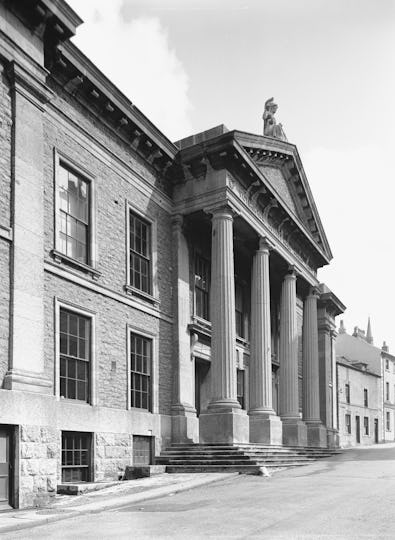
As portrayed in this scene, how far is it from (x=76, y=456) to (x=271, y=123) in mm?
16971

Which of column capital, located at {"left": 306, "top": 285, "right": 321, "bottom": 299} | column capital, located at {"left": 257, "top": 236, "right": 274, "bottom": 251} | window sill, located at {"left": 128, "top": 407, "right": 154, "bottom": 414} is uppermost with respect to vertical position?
column capital, located at {"left": 257, "top": 236, "right": 274, "bottom": 251}

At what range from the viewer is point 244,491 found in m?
15.1

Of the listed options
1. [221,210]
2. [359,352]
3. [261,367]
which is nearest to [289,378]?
[261,367]

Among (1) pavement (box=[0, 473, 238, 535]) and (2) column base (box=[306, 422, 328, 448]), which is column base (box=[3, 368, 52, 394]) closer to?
(1) pavement (box=[0, 473, 238, 535])

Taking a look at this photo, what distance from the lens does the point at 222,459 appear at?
64.9 feet

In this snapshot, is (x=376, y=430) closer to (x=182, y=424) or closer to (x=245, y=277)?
(x=245, y=277)

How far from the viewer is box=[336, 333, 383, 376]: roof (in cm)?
6825

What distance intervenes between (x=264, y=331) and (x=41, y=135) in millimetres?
12094

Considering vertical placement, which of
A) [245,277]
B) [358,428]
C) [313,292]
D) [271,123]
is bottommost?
[358,428]

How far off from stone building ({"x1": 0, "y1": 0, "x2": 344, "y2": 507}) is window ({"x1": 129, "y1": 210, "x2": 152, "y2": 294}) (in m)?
0.07

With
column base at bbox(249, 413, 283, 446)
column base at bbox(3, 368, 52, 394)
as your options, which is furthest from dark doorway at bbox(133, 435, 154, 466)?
column base at bbox(3, 368, 52, 394)

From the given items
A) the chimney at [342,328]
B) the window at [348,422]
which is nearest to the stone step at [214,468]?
the window at [348,422]

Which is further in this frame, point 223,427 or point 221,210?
point 221,210

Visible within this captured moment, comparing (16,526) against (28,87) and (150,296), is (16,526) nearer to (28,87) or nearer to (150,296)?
(28,87)
